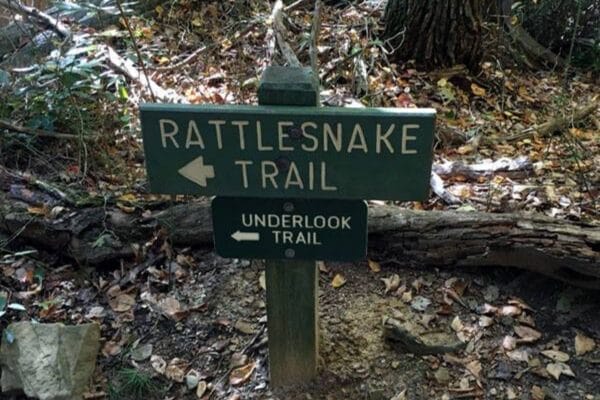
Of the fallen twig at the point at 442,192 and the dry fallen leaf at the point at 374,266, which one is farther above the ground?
the fallen twig at the point at 442,192

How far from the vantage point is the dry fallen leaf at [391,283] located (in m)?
2.41

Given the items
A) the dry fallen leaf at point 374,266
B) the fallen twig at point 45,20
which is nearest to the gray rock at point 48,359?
the dry fallen leaf at point 374,266

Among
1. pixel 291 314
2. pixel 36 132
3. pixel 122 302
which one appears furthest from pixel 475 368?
pixel 36 132

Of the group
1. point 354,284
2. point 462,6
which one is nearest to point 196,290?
point 354,284

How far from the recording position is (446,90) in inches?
157

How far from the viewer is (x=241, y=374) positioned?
2168 mm

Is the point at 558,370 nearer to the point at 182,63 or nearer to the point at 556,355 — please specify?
the point at 556,355

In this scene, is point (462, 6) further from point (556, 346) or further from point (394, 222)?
point (556, 346)

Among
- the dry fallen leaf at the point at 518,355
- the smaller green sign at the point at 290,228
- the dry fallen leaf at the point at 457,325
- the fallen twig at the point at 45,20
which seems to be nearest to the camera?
the smaller green sign at the point at 290,228

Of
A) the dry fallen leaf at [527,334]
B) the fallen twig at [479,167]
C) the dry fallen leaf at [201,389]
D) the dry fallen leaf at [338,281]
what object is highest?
the fallen twig at [479,167]

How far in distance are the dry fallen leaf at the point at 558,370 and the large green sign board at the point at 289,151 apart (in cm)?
98

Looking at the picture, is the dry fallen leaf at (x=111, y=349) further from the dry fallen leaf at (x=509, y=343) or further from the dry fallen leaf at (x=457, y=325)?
the dry fallen leaf at (x=509, y=343)

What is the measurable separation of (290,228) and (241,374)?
74 centimetres

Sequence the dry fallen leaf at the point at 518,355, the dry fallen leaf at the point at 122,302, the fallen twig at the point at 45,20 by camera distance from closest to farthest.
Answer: the dry fallen leaf at the point at 518,355 → the dry fallen leaf at the point at 122,302 → the fallen twig at the point at 45,20
